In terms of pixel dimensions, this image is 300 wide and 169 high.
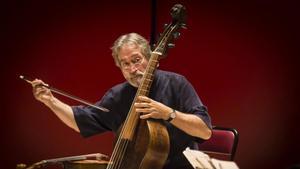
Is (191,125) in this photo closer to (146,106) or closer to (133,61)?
(146,106)

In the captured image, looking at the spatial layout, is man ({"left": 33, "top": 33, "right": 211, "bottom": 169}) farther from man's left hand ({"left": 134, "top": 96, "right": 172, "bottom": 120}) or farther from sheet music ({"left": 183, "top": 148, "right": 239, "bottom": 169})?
sheet music ({"left": 183, "top": 148, "right": 239, "bottom": 169})

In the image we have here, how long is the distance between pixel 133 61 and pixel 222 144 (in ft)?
2.60

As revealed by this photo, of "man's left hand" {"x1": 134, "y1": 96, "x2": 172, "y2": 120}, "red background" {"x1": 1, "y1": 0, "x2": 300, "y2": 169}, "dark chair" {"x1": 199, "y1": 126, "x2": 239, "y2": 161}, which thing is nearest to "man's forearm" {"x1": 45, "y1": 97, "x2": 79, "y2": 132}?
"man's left hand" {"x1": 134, "y1": 96, "x2": 172, "y2": 120}

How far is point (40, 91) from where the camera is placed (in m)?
2.43

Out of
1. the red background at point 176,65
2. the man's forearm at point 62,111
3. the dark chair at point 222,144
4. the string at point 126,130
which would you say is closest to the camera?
the string at point 126,130

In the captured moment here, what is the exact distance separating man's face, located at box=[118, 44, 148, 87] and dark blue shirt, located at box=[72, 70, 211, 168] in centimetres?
11

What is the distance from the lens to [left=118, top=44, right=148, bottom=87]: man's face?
2.31 m

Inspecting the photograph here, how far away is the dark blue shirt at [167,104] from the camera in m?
2.29

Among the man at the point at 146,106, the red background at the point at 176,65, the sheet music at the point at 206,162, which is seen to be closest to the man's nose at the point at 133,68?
the man at the point at 146,106

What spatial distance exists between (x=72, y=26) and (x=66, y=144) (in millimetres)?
895

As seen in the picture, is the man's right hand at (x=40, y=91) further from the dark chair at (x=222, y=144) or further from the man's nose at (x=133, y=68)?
the dark chair at (x=222, y=144)

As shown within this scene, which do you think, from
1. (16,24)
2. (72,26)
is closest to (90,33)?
(72,26)

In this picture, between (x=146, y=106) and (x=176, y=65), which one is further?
(x=176, y=65)

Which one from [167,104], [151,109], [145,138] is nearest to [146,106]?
[151,109]
